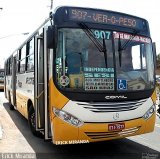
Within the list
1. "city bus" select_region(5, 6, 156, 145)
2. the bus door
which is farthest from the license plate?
the bus door

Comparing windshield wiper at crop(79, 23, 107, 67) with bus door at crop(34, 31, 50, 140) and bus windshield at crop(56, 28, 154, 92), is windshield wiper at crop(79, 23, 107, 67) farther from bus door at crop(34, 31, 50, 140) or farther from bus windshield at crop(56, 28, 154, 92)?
bus door at crop(34, 31, 50, 140)

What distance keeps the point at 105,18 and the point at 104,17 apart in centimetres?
3

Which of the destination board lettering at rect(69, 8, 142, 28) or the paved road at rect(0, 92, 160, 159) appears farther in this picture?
the paved road at rect(0, 92, 160, 159)

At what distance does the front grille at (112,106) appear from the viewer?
7.10 metres

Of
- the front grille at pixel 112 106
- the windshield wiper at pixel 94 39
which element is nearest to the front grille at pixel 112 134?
the front grille at pixel 112 106

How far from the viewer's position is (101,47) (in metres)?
7.40

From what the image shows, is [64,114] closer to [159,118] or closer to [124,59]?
[124,59]

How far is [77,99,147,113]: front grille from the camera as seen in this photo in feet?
23.3

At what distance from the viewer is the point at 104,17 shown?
A: 7723mm

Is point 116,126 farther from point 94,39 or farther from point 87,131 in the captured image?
point 94,39

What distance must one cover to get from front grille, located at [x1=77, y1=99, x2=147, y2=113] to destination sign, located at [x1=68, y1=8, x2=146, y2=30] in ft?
6.00

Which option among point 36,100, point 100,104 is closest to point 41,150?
point 36,100

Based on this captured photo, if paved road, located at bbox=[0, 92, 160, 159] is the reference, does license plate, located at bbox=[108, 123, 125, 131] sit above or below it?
above

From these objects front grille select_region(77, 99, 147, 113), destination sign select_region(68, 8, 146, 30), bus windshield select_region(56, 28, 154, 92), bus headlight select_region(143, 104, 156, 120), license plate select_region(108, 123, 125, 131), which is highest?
destination sign select_region(68, 8, 146, 30)
